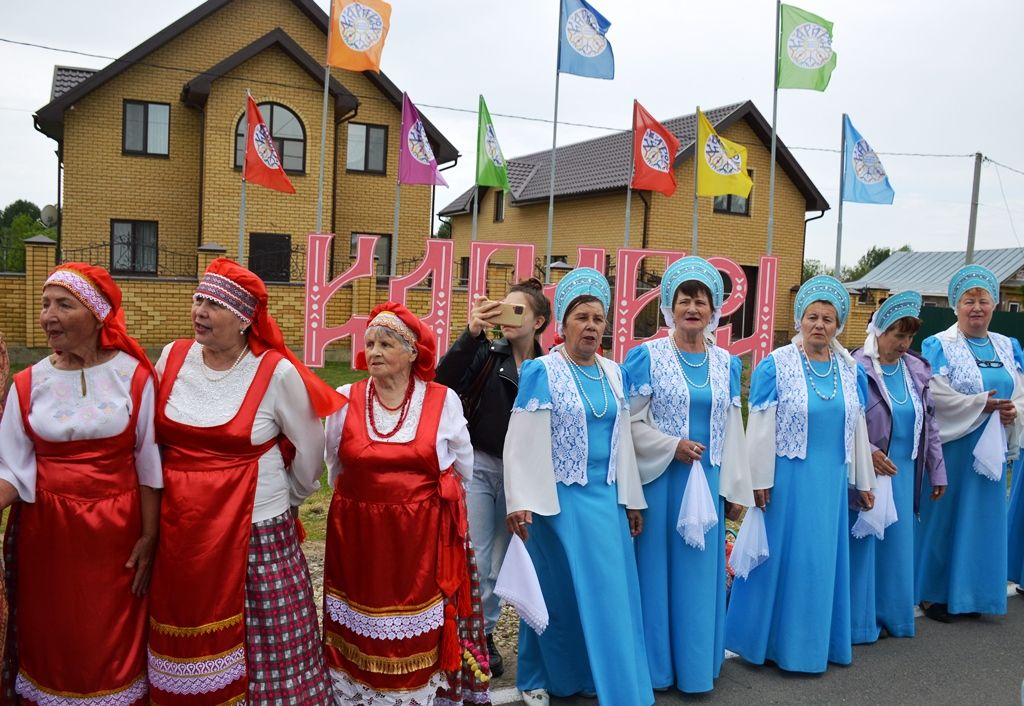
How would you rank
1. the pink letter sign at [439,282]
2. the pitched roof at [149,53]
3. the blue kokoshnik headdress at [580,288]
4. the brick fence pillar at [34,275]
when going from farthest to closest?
the pitched roof at [149,53]
the brick fence pillar at [34,275]
the pink letter sign at [439,282]
the blue kokoshnik headdress at [580,288]

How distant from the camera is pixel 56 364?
9.71 feet

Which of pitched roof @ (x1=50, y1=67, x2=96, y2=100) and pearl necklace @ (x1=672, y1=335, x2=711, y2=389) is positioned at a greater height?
pitched roof @ (x1=50, y1=67, x2=96, y2=100)

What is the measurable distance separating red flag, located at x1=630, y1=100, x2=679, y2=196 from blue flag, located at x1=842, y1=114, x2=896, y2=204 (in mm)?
3126

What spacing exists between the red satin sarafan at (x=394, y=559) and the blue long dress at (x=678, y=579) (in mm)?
1147

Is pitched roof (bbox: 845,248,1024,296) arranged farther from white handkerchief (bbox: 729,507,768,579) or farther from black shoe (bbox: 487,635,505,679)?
black shoe (bbox: 487,635,505,679)

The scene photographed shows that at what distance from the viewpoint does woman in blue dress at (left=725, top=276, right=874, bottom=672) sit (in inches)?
171

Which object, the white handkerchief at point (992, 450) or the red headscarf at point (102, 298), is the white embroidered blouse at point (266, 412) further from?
the white handkerchief at point (992, 450)

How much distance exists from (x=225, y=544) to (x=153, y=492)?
347mm

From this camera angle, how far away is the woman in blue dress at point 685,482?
3965mm

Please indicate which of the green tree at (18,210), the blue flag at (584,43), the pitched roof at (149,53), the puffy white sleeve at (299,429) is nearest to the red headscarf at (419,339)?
the puffy white sleeve at (299,429)

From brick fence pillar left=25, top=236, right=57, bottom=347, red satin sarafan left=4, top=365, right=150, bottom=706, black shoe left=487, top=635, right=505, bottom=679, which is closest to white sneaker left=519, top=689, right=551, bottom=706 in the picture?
black shoe left=487, top=635, right=505, bottom=679

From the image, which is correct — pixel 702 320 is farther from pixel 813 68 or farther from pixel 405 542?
pixel 813 68

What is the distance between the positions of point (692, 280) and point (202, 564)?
2572 millimetres

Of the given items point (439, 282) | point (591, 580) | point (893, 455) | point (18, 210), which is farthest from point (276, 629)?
point (18, 210)
